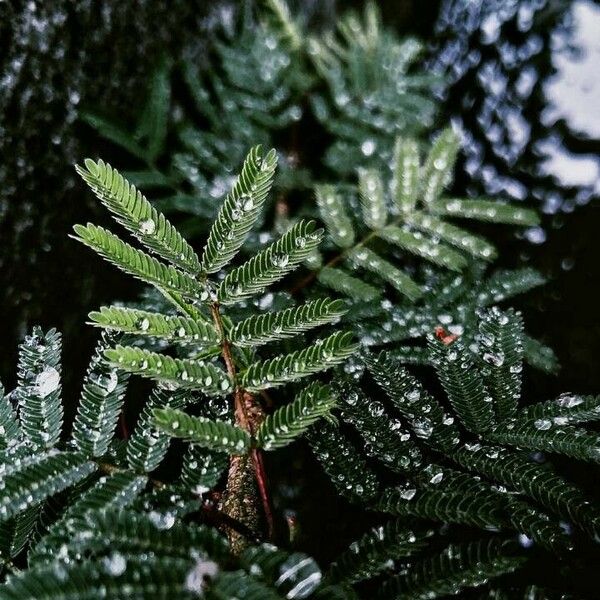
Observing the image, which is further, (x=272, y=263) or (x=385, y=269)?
(x=385, y=269)

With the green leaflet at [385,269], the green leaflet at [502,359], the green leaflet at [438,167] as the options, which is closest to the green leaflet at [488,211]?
the green leaflet at [438,167]

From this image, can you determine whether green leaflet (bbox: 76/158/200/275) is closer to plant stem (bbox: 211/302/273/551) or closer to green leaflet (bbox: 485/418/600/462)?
plant stem (bbox: 211/302/273/551)

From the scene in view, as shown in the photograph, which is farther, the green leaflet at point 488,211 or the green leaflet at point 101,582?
the green leaflet at point 488,211

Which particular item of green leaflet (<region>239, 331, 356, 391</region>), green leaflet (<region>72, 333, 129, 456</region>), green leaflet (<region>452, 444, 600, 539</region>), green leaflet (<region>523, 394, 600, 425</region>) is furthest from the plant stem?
green leaflet (<region>523, 394, 600, 425</region>)

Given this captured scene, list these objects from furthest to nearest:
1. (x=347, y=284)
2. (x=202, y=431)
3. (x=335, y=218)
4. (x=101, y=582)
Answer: (x=335, y=218) → (x=347, y=284) → (x=202, y=431) → (x=101, y=582)

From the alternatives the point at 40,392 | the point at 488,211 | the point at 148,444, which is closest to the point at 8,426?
the point at 40,392

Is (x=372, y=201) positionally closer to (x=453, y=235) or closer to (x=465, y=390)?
(x=453, y=235)

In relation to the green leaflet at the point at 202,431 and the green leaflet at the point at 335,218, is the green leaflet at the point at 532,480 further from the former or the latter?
the green leaflet at the point at 335,218
